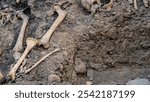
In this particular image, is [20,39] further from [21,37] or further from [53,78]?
[53,78]

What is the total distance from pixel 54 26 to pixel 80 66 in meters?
0.37

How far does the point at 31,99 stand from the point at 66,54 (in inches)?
30.1

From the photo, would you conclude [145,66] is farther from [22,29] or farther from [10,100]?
[10,100]

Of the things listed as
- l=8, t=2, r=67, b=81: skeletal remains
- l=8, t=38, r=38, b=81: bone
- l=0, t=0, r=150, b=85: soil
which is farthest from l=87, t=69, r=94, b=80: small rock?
l=8, t=38, r=38, b=81: bone

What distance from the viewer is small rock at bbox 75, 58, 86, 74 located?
3.34 metres

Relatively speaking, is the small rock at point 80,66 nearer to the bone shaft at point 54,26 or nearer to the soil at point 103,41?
the soil at point 103,41

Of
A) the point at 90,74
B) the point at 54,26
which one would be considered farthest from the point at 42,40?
the point at 90,74

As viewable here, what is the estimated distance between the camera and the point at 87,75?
133 inches

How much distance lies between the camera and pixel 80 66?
132 inches

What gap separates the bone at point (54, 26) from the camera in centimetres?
320

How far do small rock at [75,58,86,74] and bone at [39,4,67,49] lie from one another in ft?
0.99

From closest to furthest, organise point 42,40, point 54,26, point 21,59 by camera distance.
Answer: point 21,59, point 42,40, point 54,26

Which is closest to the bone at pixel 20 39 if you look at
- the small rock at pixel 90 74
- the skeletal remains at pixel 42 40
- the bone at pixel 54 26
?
the skeletal remains at pixel 42 40

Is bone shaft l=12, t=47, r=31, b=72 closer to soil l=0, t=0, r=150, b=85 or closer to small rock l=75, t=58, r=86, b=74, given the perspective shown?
soil l=0, t=0, r=150, b=85
